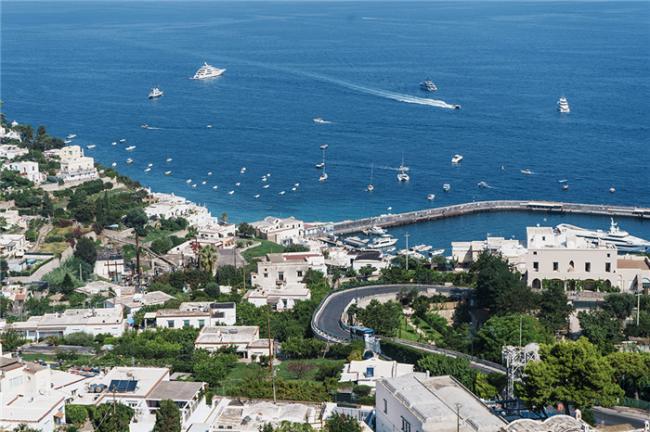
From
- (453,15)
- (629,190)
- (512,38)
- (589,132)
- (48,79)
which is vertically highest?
(453,15)

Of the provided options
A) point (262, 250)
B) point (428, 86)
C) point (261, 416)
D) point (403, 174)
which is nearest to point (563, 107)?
point (428, 86)

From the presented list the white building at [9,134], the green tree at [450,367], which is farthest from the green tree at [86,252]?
the white building at [9,134]

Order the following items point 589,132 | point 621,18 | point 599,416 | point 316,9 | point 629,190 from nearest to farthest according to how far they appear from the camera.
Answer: point 599,416
point 629,190
point 589,132
point 621,18
point 316,9

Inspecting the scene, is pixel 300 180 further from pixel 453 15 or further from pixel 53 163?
pixel 453 15

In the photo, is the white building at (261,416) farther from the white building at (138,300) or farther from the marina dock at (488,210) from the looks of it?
the marina dock at (488,210)

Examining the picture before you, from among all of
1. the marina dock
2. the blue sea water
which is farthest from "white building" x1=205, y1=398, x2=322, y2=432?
the blue sea water

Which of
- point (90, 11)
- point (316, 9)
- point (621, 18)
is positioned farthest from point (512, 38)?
point (90, 11)
